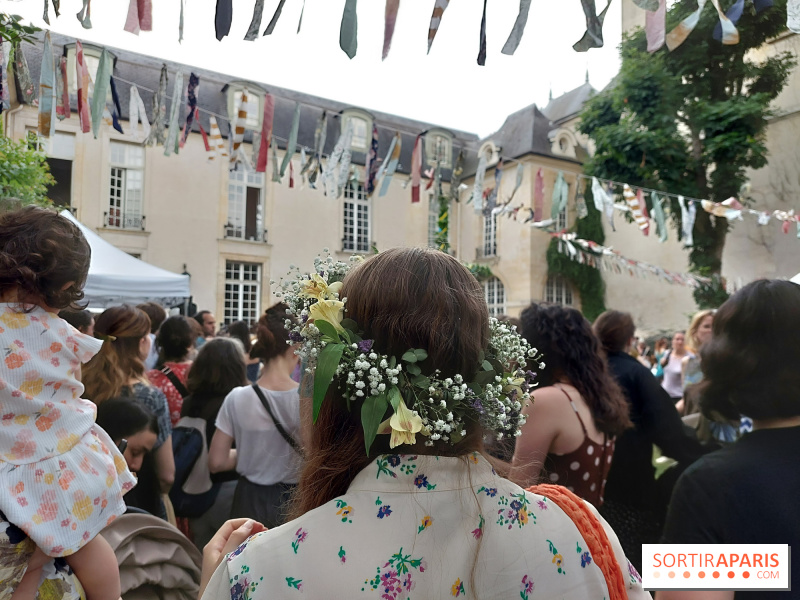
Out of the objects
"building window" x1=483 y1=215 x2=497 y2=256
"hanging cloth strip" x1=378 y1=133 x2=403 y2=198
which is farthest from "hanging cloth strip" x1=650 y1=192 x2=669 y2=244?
"building window" x1=483 y1=215 x2=497 y2=256

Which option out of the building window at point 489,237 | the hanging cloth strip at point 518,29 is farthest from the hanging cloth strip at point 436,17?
the building window at point 489,237

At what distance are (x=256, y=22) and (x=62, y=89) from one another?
12.1 feet

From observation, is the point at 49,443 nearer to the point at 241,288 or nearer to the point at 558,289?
the point at 241,288

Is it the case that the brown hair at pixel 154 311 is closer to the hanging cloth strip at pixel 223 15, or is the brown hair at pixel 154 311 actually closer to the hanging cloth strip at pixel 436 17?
the hanging cloth strip at pixel 223 15

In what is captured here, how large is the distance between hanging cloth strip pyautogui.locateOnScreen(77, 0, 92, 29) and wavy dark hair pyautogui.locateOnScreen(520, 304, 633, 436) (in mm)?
2419

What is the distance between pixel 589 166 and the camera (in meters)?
16.5

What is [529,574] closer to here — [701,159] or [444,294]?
[444,294]

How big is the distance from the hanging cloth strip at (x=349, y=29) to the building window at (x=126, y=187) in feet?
46.8

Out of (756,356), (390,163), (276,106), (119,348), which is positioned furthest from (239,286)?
(756,356)

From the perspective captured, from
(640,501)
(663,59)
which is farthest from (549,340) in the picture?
(663,59)

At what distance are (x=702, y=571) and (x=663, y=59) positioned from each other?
13.3m

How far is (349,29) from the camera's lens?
8.28 ft

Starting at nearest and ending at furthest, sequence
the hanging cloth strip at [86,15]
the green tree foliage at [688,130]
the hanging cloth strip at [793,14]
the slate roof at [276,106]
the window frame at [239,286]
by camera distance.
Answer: the hanging cloth strip at [793,14]
the hanging cloth strip at [86,15]
the green tree foliage at [688,130]
the slate roof at [276,106]
the window frame at [239,286]

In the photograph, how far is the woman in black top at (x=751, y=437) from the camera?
1.28 meters
